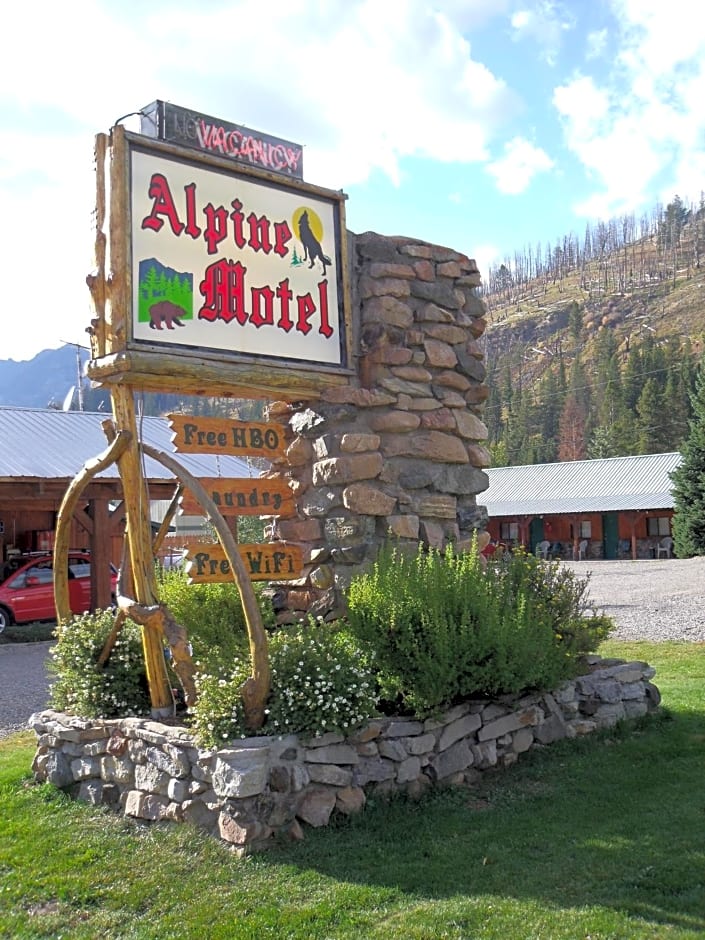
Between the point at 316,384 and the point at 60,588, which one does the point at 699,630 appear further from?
the point at 60,588

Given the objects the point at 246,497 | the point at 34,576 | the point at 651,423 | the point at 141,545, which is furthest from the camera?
the point at 651,423

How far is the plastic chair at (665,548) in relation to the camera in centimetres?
3817

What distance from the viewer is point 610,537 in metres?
40.4

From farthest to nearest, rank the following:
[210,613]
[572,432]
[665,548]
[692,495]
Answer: [572,432]
[665,548]
[692,495]
[210,613]

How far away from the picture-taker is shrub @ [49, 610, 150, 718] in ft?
18.5

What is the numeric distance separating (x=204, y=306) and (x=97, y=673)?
8.08ft

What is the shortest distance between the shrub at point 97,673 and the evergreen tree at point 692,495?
3060 cm

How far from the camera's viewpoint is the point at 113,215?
5367 millimetres

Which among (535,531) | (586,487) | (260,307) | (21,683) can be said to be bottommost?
(21,683)

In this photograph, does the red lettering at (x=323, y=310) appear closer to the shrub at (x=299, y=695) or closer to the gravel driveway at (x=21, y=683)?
the shrub at (x=299, y=695)

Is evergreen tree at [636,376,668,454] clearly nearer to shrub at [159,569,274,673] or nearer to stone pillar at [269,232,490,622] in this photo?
stone pillar at [269,232,490,622]

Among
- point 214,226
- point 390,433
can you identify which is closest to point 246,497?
point 390,433

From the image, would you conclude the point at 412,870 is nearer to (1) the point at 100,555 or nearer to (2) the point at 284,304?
(2) the point at 284,304

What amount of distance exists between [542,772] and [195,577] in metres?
2.47
